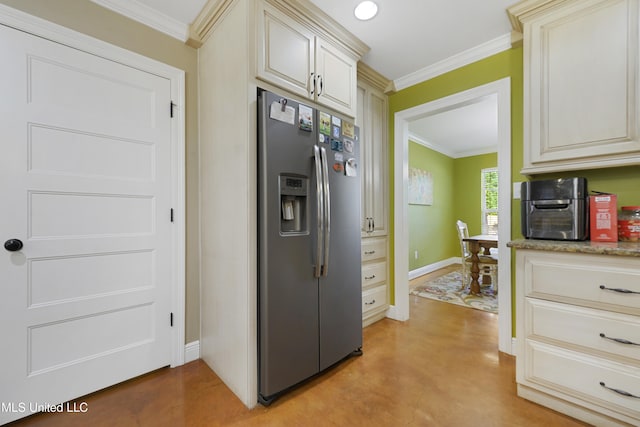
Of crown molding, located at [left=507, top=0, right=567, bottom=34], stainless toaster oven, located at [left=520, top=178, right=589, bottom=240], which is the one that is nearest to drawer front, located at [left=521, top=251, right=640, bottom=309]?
stainless toaster oven, located at [left=520, top=178, right=589, bottom=240]

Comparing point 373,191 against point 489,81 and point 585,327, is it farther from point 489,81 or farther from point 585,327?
point 585,327

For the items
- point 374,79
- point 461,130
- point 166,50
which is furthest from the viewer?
point 461,130

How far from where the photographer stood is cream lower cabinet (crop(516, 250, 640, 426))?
4.07ft

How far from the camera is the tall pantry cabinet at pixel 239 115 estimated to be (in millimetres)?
1504

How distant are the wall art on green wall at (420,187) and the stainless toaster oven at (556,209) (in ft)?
9.69

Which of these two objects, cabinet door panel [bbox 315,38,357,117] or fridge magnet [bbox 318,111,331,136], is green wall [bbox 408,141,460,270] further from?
fridge magnet [bbox 318,111,331,136]

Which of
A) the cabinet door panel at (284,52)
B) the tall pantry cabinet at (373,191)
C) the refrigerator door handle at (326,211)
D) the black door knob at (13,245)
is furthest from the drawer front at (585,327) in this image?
the black door knob at (13,245)

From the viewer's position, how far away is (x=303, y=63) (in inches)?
68.9

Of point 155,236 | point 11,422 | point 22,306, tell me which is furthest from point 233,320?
point 11,422

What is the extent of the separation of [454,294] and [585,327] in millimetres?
2488

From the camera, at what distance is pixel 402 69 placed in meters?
2.59

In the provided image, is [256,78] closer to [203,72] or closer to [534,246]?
[203,72]

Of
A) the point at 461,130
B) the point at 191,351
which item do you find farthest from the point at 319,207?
the point at 461,130

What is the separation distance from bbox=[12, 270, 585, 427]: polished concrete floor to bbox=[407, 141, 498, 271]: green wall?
2.84 m
